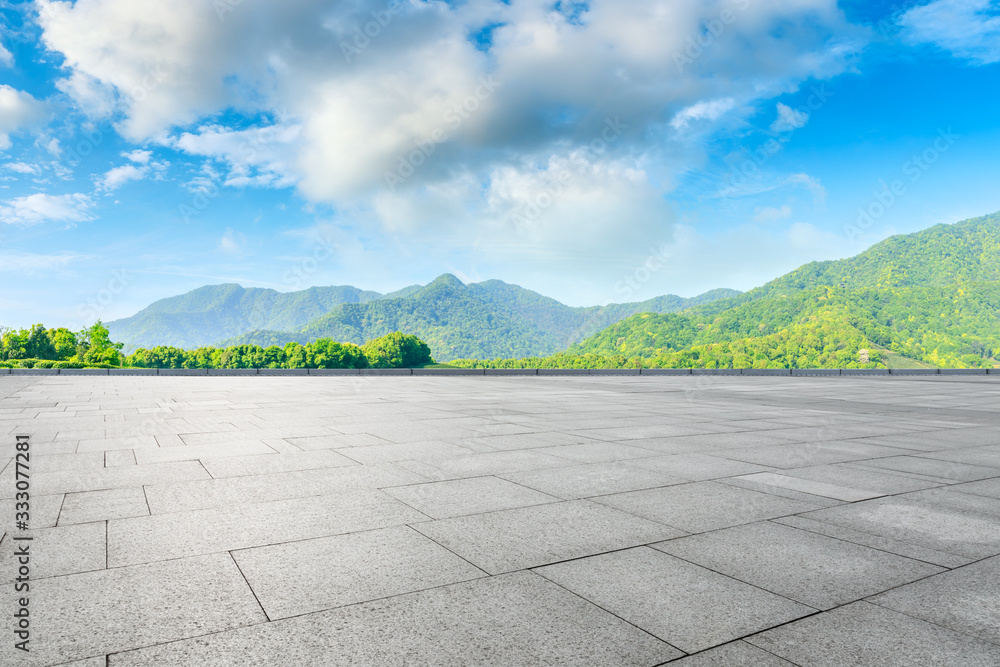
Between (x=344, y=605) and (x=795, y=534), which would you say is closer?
(x=344, y=605)

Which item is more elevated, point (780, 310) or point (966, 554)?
point (780, 310)

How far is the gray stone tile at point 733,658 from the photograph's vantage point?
2924 mm

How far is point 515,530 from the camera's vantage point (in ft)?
16.5

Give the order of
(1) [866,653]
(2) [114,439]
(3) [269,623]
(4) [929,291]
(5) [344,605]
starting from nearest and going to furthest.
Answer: (1) [866,653] → (3) [269,623] → (5) [344,605] → (2) [114,439] → (4) [929,291]

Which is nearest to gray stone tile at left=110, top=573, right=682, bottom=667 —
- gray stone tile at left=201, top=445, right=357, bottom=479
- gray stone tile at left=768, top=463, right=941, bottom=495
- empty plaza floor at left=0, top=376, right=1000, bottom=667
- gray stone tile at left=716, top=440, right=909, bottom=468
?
empty plaza floor at left=0, top=376, right=1000, bottom=667

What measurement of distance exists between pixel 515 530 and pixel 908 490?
484 cm

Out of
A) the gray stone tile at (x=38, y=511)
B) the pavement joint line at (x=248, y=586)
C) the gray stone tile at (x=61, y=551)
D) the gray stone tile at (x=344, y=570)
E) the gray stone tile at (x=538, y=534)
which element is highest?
the gray stone tile at (x=38, y=511)

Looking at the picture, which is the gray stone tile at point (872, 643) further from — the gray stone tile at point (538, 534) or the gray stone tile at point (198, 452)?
the gray stone tile at point (198, 452)

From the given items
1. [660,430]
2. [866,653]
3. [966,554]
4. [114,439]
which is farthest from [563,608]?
[114,439]

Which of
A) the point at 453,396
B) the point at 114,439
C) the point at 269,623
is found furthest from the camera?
the point at 453,396

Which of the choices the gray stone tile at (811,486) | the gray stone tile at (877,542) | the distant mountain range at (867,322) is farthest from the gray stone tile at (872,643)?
the distant mountain range at (867,322)

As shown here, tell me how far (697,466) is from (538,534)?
380 centimetres

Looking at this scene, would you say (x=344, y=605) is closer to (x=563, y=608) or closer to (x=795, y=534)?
(x=563, y=608)

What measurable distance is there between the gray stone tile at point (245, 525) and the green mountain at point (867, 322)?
88080 mm
